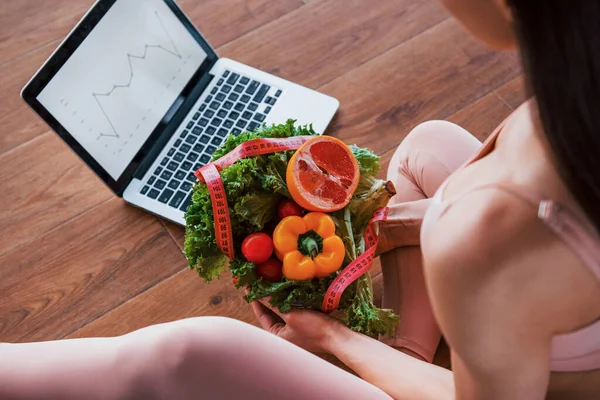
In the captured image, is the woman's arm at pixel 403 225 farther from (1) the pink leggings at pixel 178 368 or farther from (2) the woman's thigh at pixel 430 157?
(1) the pink leggings at pixel 178 368

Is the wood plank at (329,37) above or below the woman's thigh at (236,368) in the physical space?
below

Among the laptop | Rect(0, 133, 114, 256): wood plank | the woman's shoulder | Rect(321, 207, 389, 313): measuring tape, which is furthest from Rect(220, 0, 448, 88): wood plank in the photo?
the woman's shoulder

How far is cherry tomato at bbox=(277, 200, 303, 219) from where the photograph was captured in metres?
1.04

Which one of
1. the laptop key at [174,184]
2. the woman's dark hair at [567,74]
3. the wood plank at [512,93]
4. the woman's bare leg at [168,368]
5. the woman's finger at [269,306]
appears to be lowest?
the wood plank at [512,93]

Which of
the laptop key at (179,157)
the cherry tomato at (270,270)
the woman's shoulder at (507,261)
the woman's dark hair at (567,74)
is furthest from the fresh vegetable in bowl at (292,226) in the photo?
the woman's dark hair at (567,74)

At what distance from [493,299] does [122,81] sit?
35.5 inches

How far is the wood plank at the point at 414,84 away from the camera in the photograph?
1.40m

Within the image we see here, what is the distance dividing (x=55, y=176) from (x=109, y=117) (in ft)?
0.96

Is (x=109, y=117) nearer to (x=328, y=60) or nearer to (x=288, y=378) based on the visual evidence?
(x=328, y=60)

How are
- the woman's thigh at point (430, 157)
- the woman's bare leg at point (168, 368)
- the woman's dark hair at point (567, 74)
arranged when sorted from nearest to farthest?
the woman's dark hair at point (567, 74) < the woman's bare leg at point (168, 368) < the woman's thigh at point (430, 157)

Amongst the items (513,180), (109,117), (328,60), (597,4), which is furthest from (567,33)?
(328,60)

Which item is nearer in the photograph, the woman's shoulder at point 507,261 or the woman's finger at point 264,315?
the woman's shoulder at point 507,261

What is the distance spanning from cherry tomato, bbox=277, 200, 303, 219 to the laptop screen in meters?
0.38

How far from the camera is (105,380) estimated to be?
0.72 metres
